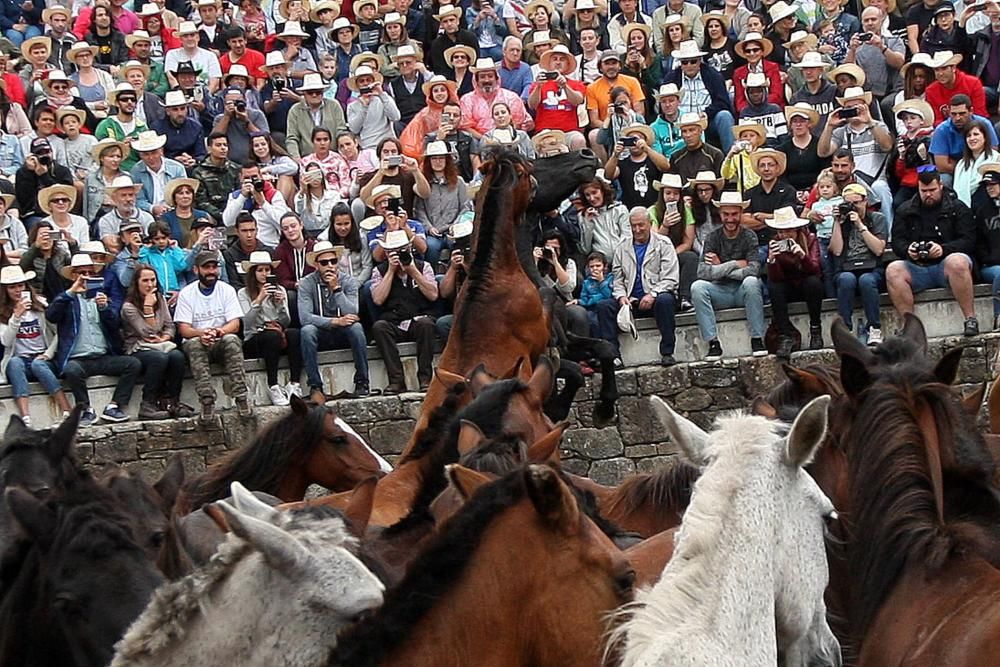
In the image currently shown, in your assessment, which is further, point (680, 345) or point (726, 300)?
point (680, 345)

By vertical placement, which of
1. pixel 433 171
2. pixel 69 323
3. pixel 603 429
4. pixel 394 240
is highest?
pixel 433 171

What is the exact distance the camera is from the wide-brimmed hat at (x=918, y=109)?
56.7ft

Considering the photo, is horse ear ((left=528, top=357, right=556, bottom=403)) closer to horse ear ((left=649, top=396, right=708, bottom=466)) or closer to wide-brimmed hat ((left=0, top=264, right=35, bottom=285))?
horse ear ((left=649, top=396, right=708, bottom=466))

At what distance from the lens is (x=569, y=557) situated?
4.67 metres

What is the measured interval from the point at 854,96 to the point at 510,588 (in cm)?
1376

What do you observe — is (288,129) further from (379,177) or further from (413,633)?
(413,633)

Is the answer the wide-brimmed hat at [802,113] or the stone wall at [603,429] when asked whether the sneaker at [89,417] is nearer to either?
the stone wall at [603,429]

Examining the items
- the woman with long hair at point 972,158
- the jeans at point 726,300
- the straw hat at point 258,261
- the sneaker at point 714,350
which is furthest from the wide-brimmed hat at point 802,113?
the straw hat at point 258,261

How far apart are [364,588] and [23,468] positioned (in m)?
2.86

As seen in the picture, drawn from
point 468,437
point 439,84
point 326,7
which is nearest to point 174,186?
point 439,84

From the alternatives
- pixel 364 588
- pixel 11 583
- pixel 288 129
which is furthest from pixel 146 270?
pixel 364 588

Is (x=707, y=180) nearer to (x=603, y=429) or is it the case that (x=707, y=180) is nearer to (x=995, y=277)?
(x=603, y=429)

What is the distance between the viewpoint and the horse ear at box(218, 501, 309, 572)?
4383 mm

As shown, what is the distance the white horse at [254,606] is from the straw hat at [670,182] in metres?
12.6
